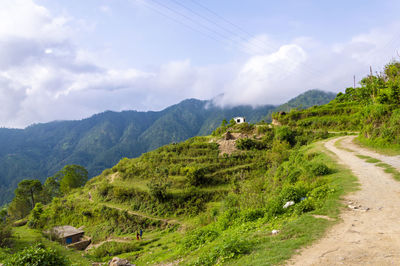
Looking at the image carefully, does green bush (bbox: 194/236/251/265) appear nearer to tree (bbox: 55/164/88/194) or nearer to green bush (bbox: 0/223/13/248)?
green bush (bbox: 0/223/13/248)

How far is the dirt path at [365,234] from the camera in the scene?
4742mm

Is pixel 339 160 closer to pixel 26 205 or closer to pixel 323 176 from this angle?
pixel 323 176

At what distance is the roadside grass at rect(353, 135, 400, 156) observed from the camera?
49.1ft

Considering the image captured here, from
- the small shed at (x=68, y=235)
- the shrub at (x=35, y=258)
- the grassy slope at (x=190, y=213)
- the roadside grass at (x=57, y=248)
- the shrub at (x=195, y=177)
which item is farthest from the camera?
the shrub at (x=195, y=177)

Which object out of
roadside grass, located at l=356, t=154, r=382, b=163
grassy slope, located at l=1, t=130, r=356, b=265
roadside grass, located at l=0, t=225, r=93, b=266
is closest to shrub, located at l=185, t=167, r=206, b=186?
grassy slope, located at l=1, t=130, r=356, b=265

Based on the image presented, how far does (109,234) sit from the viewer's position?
2533 centimetres

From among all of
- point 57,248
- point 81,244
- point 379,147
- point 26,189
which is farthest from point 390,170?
point 26,189

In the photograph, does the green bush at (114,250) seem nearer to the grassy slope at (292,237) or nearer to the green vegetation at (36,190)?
the grassy slope at (292,237)

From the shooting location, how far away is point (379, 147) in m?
17.0

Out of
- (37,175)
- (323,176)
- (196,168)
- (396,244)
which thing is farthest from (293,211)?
(37,175)

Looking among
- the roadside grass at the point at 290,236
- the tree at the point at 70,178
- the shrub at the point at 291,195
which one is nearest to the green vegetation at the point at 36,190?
the tree at the point at 70,178

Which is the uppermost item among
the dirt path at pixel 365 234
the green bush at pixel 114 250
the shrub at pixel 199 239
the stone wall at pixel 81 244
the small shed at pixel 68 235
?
the dirt path at pixel 365 234

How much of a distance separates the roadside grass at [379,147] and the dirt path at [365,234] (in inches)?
282

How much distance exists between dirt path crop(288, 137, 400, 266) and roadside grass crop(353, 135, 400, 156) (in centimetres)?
717
